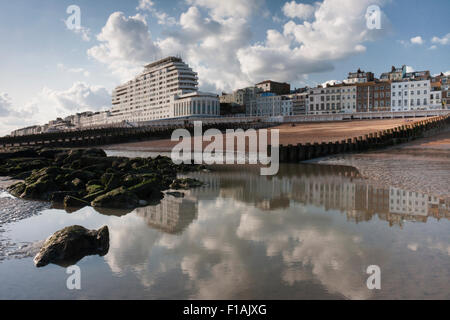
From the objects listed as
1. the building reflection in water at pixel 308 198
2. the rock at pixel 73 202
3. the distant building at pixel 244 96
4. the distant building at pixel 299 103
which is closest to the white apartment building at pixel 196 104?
the distant building at pixel 299 103

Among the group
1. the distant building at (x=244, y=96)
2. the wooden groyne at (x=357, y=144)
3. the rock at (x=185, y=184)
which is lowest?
the rock at (x=185, y=184)

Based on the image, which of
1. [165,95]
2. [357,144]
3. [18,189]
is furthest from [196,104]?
[18,189]

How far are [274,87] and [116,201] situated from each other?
138 meters

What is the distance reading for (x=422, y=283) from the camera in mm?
4922

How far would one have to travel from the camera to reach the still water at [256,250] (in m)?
4.93

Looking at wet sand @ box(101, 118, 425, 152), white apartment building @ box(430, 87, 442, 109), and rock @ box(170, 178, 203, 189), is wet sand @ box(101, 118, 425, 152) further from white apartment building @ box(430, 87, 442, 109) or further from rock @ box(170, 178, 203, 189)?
white apartment building @ box(430, 87, 442, 109)

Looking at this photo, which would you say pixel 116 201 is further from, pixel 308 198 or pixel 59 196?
pixel 308 198

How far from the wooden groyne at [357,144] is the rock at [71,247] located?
1920 cm

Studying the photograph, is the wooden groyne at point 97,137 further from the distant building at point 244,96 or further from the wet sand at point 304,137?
the distant building at point 244,96

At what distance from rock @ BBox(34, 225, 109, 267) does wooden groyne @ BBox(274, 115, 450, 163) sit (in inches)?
756

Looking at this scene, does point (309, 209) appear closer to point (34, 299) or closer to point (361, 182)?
point (361, 182)

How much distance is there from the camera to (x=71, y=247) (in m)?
6.26

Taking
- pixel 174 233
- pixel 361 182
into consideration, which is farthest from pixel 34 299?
pixel 361 182

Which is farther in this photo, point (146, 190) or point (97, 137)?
point (97, 137)
